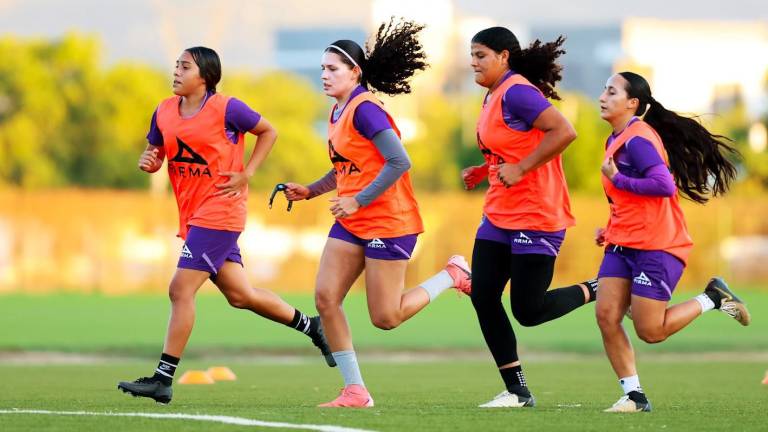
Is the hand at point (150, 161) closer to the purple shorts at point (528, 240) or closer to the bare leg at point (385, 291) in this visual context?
the bare leg at point (385, 291)

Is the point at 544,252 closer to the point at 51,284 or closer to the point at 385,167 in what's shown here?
the point at 385,167

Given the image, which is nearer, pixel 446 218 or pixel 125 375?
pixel 125 375

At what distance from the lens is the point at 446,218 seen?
119 feet

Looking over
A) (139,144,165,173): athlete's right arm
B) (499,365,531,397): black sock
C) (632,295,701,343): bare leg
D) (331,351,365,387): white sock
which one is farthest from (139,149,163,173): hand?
(632,295,701,343): bare leg

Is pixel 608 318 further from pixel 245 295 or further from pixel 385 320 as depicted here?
pixel 245 295

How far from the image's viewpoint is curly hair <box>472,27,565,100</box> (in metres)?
9.26

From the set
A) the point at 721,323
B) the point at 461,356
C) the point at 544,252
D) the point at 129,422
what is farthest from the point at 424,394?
the point at 721,323

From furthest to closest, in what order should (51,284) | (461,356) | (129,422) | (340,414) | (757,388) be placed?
(51,284) → (461,356) → (757,388) → (340,414) → (129,422)

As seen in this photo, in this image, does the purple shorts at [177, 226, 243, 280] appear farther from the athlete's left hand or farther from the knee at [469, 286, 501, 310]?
the knee at [469, 286, 501, 310]

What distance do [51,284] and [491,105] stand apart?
27.0 m

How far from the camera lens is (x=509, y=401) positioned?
9.20 m

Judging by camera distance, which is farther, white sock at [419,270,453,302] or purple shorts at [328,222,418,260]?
white sock at [419,270,453,302]

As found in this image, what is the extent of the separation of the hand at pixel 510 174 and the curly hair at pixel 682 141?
0.88 m

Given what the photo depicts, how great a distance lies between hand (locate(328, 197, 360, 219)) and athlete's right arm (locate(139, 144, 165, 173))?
1609 millimetres
